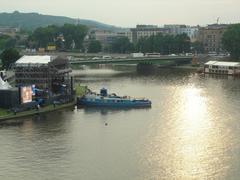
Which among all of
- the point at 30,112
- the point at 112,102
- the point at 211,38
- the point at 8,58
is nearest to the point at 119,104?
the point at 112,102

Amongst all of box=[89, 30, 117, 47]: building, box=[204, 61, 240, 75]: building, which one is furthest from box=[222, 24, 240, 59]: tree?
box=[89, 30, 117, 47]: building

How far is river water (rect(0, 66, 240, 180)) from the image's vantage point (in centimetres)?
1484

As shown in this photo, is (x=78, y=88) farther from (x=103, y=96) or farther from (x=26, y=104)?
(x=26, y=104)

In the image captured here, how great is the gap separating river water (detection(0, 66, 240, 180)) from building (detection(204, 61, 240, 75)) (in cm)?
1396

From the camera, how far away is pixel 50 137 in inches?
738

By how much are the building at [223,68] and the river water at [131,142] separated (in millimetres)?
13963

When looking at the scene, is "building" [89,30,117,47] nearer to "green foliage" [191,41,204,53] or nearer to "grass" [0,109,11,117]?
"green foliage" [191,41,204,53]

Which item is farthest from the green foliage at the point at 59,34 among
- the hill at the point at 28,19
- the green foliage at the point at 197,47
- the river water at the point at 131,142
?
the hill at the point at 28,19

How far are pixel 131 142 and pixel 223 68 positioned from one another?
2611 centimetres

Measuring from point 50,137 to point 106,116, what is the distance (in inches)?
186

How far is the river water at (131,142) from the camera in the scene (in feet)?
48.7

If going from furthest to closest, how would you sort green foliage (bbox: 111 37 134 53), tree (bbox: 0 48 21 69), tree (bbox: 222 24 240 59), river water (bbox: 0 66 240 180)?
green foliage (bbox: 111 37 134 53) < tree (bbox: 222 24 240 59) < tree (bbox: 0 48 21 69) < river water (bbox: 0 66 240 180)

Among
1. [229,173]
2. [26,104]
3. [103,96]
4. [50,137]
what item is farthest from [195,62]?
[229,173]

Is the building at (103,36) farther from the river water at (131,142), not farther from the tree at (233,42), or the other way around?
the river water at (131,142)
